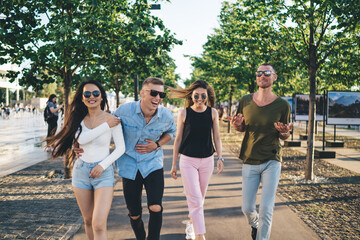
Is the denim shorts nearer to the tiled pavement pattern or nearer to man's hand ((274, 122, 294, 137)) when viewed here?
the tiled pavement pattern

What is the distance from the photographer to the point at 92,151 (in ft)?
9.93

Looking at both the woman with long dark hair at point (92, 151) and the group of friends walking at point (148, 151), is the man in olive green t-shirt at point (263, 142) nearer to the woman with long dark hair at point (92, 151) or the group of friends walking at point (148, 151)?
the group of friends walking at point (148, 151)

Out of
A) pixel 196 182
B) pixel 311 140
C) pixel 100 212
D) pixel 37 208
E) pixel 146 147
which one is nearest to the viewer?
pixel 100 212

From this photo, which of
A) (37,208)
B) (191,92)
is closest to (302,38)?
(191,92)

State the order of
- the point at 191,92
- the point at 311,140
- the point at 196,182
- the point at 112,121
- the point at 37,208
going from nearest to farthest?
the point at 112,121, the point at 196,182, the point at 191,92, the point at 37,208, the point at 311,140

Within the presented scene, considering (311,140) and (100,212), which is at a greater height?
(311,140)

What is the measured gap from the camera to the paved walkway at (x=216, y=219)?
3945 millimetres

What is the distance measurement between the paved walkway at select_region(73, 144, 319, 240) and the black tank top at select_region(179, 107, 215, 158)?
1.07 meters

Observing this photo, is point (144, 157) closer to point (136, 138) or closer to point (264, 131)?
point (136, 138)

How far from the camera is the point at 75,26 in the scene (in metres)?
6.62

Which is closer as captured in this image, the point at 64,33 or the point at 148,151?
the point at 148,151

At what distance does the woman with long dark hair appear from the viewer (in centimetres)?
290

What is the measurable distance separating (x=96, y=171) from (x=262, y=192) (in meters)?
1.77

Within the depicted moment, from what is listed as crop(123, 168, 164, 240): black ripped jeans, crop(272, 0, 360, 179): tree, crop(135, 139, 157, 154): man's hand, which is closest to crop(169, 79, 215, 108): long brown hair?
crop(135, 139, 157, 154): man's hand
